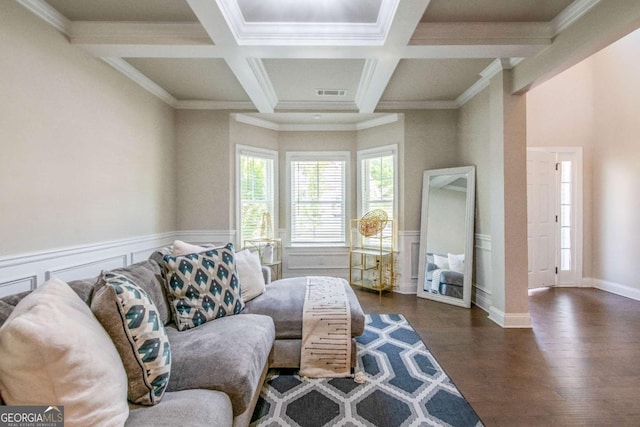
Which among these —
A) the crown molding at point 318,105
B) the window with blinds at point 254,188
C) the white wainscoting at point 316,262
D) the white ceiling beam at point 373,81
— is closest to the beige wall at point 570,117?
the white ceiling beam at point 373,81

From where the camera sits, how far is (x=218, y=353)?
1546 millimetres

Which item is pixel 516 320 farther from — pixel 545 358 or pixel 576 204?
pixel 576 204

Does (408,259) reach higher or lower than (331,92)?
lower

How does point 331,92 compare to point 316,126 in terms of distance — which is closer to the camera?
point 331,92

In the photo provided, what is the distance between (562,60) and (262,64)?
2.71 metres

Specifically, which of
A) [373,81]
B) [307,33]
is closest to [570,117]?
[373,81]

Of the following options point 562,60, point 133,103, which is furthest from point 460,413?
point 133,103

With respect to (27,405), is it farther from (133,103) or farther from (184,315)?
(133,103)

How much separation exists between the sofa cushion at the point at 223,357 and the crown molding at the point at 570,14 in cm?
332

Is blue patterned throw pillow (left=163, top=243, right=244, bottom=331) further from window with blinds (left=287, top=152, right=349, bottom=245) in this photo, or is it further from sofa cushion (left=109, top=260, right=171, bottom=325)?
window with blinds (left=287, top=152, right=349, bottom=245)

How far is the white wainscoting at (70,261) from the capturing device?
195 cm

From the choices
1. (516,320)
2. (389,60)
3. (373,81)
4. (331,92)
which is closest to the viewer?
(389,60)

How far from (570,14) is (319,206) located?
3.55 meters
